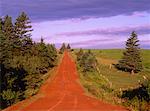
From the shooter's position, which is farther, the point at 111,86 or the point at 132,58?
the point at 132,58

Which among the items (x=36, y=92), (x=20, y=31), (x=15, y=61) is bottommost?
(x=36, y=92)

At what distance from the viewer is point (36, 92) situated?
3294cm

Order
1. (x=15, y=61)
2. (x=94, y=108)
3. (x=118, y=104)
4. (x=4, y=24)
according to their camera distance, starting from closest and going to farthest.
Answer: (x=94, y=108)
(x=118, y=104)
(x=15, y=61)
(x=4, y=24)

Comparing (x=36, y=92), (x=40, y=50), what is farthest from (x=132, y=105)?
(x=40, y=50)

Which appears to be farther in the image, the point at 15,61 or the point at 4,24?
the point at 4,24

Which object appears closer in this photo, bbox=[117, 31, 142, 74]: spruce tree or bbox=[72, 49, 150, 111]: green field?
bbox=[72, 49, 150, 111]: green field

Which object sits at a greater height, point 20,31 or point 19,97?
point 20,31

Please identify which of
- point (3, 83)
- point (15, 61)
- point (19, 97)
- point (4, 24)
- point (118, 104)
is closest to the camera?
point (118, 104)

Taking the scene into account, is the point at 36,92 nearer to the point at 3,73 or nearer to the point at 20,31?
the point at 3,73

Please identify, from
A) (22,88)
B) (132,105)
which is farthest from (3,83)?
(132,105)

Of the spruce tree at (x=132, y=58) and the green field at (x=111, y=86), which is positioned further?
the spruce tree at (x=132, y=58)

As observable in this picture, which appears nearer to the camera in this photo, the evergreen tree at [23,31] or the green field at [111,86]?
the green field at [111,86]

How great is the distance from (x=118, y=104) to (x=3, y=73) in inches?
542

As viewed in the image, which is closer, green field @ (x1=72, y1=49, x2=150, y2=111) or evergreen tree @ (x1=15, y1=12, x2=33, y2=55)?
green field @ (x1=72, y1=49, x2=150, y2=111)
